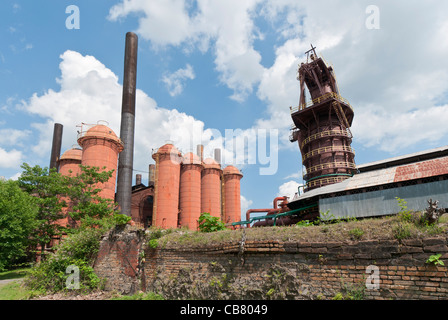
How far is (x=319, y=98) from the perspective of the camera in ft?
81.5

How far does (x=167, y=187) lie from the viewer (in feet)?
95.7

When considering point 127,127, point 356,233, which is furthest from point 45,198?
point 356,233

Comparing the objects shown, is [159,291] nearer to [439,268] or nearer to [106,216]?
[439,268]

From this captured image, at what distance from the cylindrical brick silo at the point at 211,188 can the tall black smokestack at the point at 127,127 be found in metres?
9.45

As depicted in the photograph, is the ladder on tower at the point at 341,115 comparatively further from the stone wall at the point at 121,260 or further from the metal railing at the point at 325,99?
the stone wall at the point at 121,260

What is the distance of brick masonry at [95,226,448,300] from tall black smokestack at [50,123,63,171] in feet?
108

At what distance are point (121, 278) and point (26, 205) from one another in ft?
34.8

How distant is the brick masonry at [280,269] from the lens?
5.48 meters

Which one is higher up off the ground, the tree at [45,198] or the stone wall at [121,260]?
the tree at [45,198]

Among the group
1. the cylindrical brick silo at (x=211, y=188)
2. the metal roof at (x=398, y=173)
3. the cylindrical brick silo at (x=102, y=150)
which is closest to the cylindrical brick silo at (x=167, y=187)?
the cylindrical brick silo at (x=211, y=188)

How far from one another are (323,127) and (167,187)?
693 inches

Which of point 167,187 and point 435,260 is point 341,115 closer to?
point 167,187
